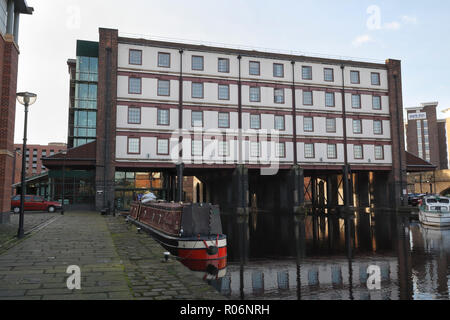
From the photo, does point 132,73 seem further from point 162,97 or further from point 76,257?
point 76,257

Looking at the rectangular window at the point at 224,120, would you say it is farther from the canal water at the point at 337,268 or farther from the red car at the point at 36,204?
the red car at the point at 36,204

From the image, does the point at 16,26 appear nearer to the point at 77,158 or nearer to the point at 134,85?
the point at 134,85

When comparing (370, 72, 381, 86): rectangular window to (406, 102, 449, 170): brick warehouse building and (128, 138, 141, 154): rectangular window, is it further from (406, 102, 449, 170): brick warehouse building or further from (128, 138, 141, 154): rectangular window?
(406, 102, 449, 170): brick warehouse building

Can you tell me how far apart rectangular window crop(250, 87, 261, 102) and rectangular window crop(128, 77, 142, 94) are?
12088mm

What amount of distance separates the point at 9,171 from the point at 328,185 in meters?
42.5

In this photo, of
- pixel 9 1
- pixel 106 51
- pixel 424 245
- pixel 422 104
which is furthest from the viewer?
pixel 422 104

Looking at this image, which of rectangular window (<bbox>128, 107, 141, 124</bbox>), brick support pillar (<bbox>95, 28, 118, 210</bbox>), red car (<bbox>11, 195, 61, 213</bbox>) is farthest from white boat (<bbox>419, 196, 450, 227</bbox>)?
red car (<bbox>11, 195, 61, 213</bbox>)

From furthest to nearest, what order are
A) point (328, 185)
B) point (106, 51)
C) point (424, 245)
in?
point (328, 185) → point (106, 51) → point (424, 245)

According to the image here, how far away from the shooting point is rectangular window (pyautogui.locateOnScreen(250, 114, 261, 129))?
40.7m

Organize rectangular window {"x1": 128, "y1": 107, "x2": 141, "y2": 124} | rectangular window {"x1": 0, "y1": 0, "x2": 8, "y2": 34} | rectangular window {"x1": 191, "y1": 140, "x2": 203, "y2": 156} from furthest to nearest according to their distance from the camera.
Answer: rectangular window {"x1": 191, "y1": 140, "x2": 203, "y2": 156} → rectangular window {"x1": 128, "y1": 107, "x2": 141, "y2": 124} → rectangular window {"x1": 0, "y1": 0, "x2": 8, "y2": 34}

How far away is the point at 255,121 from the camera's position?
134 feet

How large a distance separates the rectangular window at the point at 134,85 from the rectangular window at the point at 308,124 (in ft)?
61.5

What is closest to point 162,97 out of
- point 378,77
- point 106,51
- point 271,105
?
point 106,51
